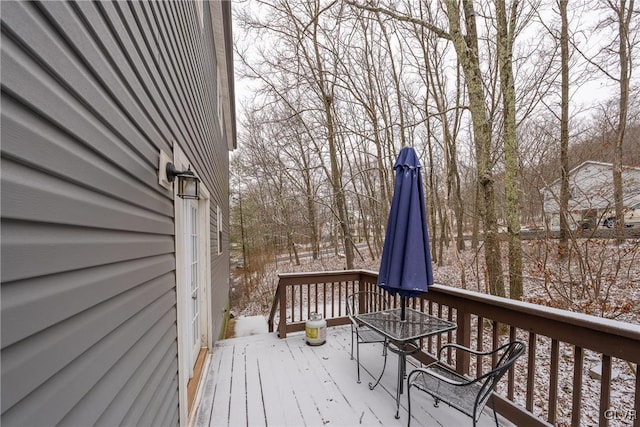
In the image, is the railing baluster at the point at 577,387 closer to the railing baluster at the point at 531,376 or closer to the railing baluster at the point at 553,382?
the railing baluster at the point at 553,382

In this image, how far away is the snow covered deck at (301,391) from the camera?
2.19m

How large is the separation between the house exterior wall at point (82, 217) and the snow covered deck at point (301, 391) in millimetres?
946

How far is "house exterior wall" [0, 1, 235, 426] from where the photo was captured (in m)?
0.60

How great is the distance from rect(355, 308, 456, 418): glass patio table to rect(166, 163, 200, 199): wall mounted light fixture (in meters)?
1.95

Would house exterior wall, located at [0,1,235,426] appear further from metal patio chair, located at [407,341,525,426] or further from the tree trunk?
the tree trunk

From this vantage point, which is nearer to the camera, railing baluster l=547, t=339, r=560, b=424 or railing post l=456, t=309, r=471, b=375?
railing baluster l=547, t=339, r=560, b=424

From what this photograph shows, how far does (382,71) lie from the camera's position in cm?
919

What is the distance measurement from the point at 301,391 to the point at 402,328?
1.14 metres

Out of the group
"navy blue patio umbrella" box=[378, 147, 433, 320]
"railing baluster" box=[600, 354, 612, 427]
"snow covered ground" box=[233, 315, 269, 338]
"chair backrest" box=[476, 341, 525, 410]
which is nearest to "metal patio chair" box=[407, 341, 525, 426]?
"chair backrest" box=[476, 341, 525, 410]

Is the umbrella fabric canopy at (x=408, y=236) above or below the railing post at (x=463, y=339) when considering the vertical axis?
above

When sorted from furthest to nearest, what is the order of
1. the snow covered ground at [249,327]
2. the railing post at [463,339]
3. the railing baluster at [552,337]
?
the snow covered ground at [249,327]
the railing post at [463,339]
the railing baluster at [552,337]

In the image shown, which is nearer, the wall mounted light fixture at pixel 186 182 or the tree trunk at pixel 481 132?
the wall mounted light fixture at pixel 186 182

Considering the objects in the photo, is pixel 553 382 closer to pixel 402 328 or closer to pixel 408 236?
pixel 402 328

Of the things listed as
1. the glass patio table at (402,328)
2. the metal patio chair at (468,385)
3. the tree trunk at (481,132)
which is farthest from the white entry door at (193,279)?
the tree trunk at (481,132)
